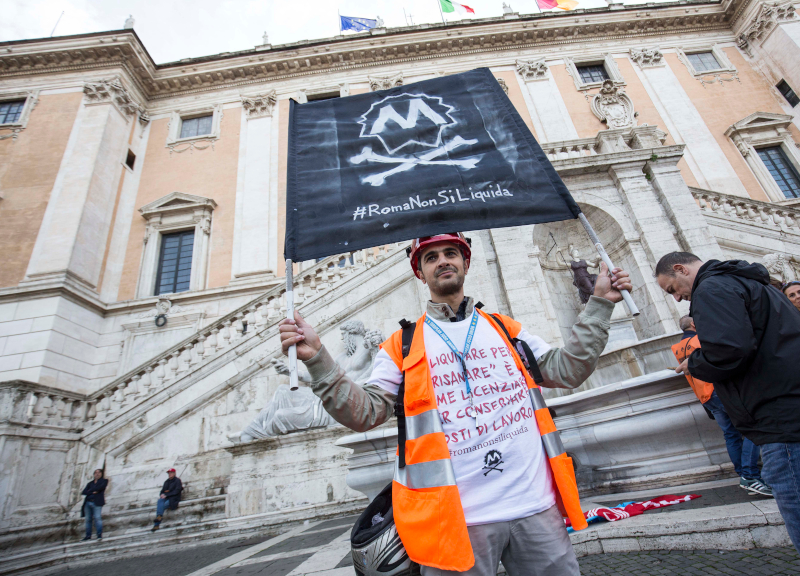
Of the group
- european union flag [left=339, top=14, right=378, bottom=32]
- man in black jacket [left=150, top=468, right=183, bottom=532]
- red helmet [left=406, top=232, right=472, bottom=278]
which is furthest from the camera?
european union flag [left=339, top=14, right=378, bottom=32]

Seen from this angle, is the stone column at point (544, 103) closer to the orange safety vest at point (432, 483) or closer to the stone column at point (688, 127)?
the stone column at point (688, 127)

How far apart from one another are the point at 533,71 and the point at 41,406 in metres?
21.9

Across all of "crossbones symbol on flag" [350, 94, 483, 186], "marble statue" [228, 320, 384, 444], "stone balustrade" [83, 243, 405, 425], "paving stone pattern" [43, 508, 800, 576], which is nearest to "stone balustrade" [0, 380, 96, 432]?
"stone balustrade" [83, 243, 405, 425]

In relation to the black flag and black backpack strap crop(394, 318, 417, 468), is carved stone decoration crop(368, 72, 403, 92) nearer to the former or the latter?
the black flag

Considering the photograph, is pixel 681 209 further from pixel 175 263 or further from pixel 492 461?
pixel 175 263

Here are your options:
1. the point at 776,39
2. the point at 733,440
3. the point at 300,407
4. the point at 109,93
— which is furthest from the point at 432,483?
the point at 776,39

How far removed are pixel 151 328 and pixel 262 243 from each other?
479cm

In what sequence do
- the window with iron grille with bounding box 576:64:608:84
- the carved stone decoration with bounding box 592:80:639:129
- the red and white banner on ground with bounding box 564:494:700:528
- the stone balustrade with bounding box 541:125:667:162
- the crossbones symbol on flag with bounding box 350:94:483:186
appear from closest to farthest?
the crossbones symbol on flag with bounding box 350:94:483:186, the red and white banner on ground with bounding box 564:494:700:528, the stone balustrade with bounding box 541:125:667:162, the carved stone decoration with bounding box 592:80:639:129, the window with iron grille with bounding box 576:64:608:84

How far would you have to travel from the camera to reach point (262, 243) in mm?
15117

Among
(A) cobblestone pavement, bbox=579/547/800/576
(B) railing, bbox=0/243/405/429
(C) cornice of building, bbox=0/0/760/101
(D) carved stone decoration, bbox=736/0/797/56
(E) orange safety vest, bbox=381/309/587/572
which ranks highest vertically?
(C) cornice of building, bbox=0/0/760/101

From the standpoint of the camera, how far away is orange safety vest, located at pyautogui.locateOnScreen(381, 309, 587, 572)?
49.3 inches

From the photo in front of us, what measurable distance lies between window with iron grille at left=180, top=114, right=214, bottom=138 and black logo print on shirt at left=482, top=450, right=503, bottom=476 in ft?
66.0

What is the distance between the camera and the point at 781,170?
16.5 metres

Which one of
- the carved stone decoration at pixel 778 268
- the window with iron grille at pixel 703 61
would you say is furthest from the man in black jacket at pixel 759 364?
the window with iron grille at pixel 703 61
